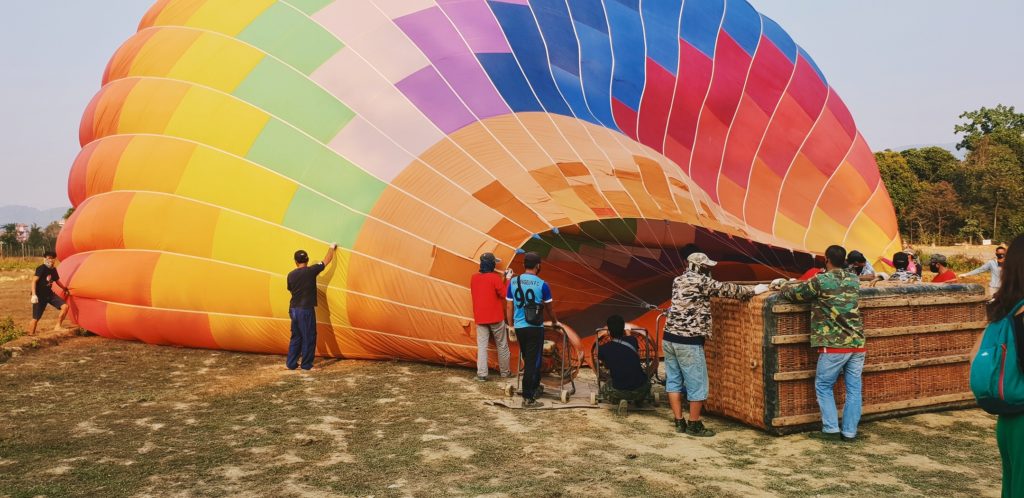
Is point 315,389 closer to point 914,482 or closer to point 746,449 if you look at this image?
point 746,449

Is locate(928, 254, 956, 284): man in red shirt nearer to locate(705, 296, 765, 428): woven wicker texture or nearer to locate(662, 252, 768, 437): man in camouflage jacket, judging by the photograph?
locate(705, 296, 765, 428): woven wicker texture

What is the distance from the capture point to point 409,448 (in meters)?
4.55

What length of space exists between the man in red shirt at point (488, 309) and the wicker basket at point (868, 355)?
178 cm

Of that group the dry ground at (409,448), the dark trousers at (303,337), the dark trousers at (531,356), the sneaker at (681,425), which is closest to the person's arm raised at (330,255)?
the dark trousers at (303,337)

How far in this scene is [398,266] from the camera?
22.7 feet

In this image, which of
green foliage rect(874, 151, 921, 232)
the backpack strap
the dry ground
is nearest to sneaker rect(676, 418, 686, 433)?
the dry ground

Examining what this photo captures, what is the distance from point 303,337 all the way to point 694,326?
369 cm

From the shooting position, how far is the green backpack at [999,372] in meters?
2.38

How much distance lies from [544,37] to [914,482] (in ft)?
18.3

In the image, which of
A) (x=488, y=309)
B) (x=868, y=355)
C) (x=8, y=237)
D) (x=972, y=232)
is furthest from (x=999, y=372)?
(x=8, y=237)

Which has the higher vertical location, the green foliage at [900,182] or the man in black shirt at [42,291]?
the green foliage at [900,182]

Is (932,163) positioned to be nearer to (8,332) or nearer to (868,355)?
(868,355)

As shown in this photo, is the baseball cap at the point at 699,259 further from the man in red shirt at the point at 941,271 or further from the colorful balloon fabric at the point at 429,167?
the man in red shirt at the point at 941,271

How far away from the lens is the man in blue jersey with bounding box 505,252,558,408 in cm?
572
